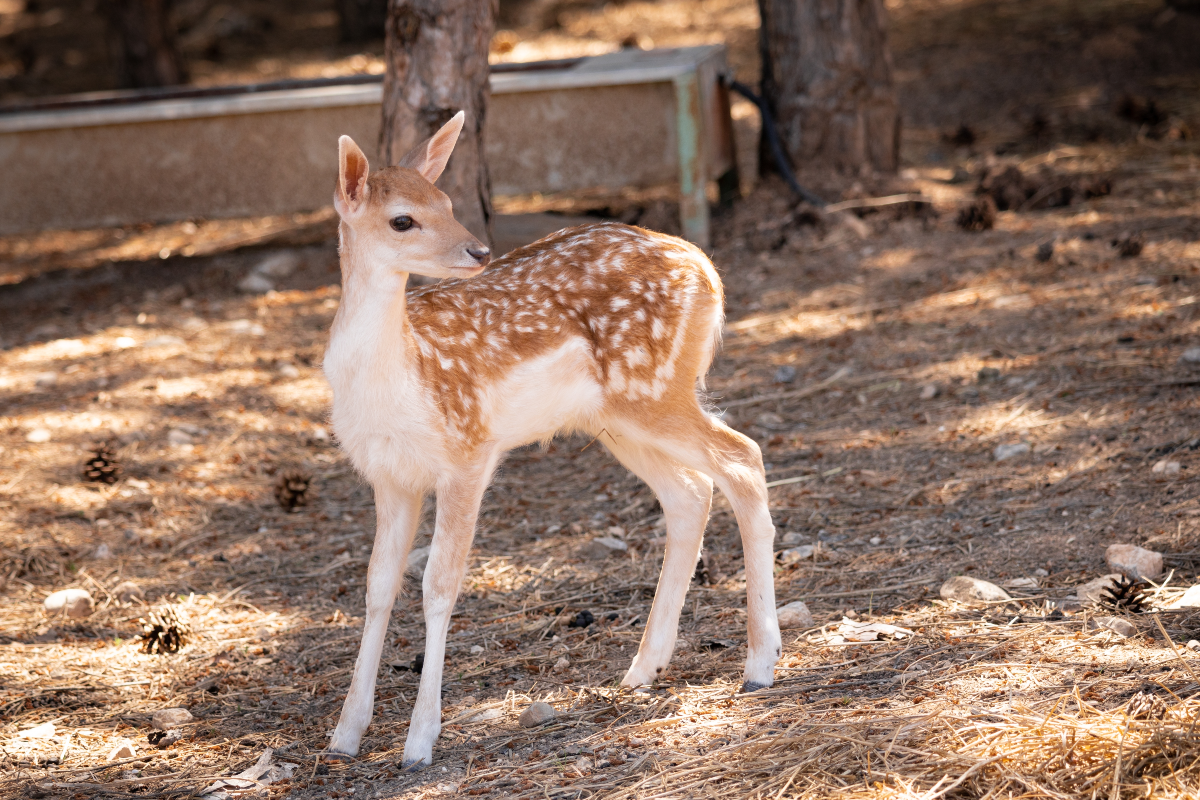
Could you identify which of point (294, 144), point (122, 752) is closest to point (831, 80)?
point (294, 144)

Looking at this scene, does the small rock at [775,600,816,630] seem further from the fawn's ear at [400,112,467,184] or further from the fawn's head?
the fawn's ear at [400,112,467,184]

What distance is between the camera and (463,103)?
18.6 ft

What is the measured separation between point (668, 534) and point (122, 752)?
177 cm

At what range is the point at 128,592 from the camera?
4484 mm

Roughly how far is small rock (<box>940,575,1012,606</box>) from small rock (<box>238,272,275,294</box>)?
5.46 metres

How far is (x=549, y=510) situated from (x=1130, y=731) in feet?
8.84

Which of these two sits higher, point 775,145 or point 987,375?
point 775,145

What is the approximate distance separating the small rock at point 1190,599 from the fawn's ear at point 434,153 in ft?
8.56

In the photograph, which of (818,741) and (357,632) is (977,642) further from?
(357,632)

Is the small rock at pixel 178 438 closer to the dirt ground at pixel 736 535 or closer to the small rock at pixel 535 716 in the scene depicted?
the dirt ground at pixel 736 535

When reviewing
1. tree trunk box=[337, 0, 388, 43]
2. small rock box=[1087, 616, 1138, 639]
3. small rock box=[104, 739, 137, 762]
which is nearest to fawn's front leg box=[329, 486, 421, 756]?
small rock box=[104, 739, 137, 762]

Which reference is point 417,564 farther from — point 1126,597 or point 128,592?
point 1126,597

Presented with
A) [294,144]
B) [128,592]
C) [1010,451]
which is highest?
[294,144]

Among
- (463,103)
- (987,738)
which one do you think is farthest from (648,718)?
(463,103)
